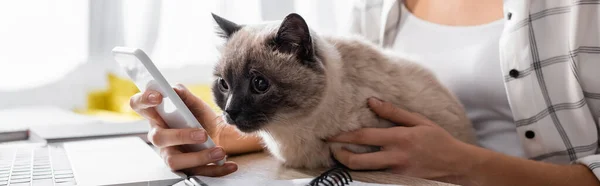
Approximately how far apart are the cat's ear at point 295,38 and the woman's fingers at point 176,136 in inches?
7.5

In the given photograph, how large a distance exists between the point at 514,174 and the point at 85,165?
28.5 inches

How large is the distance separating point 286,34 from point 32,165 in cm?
48

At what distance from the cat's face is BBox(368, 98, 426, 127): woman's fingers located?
0.09 metres

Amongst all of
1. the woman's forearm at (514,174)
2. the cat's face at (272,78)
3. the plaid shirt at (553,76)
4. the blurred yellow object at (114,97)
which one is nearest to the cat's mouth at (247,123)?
the cat's face at (272,78)

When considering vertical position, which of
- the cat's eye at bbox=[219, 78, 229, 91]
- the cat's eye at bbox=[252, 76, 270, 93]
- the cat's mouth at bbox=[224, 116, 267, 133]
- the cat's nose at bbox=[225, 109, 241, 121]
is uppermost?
the cat's eye at bbox=[252, 76, 270, 93]

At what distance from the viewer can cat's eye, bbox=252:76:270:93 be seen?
973mm

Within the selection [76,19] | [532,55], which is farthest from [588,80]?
[76,19]

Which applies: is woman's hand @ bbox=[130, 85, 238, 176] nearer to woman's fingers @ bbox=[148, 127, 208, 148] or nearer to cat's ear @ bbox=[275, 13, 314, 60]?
woman's fingers @ bbox=[148, 127, 208, 148]

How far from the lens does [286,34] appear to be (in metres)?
0.97

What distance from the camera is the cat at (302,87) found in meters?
0.97

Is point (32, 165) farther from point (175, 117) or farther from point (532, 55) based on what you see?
point (532, 55)

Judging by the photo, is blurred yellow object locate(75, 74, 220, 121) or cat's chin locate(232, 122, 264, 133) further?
blurred yellow object locate(75, 74, 220, 121)

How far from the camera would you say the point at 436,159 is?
3.37 ft

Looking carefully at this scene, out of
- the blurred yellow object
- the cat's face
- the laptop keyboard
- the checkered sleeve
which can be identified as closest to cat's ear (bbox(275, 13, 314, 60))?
the cat's face
